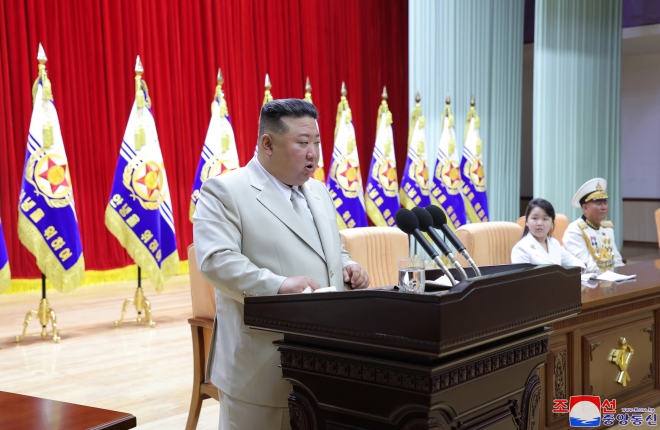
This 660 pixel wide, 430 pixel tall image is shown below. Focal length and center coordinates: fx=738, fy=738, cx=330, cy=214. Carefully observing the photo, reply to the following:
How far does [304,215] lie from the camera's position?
1.98 meters

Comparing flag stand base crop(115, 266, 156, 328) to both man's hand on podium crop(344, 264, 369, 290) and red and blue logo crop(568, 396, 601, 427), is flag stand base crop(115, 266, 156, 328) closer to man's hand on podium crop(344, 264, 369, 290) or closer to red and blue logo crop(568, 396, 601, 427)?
red and blue logo crop(568, 396, 601, 427)

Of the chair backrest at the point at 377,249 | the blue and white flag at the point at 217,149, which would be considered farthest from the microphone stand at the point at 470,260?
the blue and white flag at the point at 217,149

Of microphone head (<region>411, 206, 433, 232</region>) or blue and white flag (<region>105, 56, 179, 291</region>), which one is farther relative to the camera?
A: blue and white flag (<region>105, 56, 179, 291</region>)

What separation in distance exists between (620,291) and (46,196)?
12.7ft

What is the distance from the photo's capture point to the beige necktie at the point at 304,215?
1964 millimetres

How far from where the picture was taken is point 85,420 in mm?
1347

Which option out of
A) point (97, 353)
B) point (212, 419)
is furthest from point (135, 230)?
point (212, 419)

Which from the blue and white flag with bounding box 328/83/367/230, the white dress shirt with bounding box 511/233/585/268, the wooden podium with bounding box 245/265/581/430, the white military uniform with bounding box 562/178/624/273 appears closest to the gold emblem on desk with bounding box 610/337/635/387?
the white dress shirt with bounding box 511/233/585/268

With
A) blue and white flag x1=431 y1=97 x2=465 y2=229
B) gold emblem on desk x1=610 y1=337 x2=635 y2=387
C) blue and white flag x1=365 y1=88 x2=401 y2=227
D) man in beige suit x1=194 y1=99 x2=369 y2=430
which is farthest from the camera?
blue and white flag x1=431 y1=97 x2=465 y2=229

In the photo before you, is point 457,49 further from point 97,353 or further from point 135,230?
point 97,353

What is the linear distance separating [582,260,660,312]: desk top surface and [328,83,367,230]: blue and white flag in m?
3.81

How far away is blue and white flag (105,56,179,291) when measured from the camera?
5.71m

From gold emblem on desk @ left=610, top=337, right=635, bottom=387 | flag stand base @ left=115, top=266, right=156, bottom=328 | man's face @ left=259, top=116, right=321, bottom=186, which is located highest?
man's face @ left=259, top=116, right=321, bottom=186

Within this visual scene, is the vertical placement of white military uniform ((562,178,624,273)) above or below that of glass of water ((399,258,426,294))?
below
